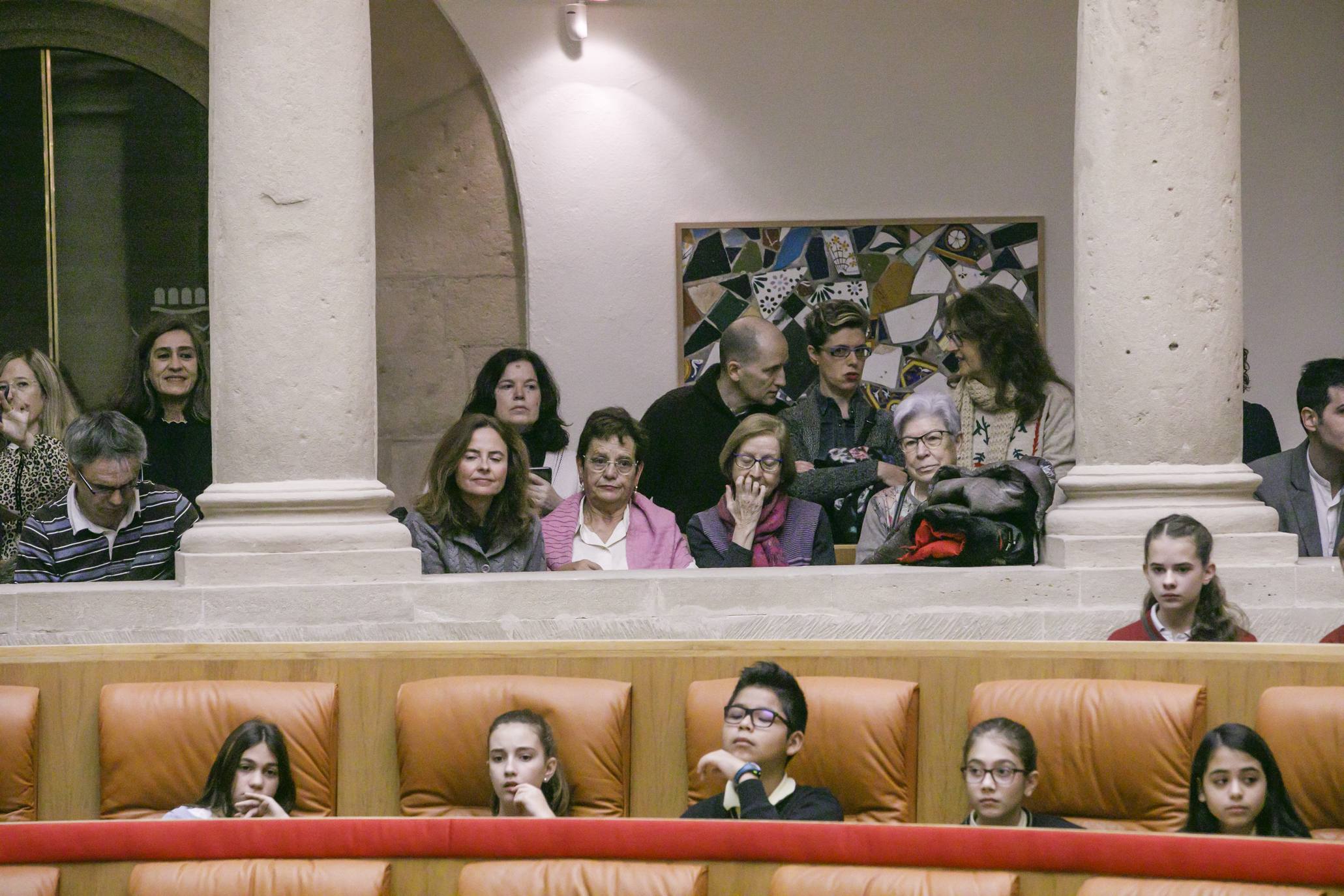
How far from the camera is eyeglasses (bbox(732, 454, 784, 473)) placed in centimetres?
500

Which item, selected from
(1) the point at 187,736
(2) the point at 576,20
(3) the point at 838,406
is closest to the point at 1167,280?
(3) the point at 838,406

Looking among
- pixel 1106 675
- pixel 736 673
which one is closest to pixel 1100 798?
pixel 1106 675

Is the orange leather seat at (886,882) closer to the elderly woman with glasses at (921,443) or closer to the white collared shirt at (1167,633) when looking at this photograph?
the white collared shirt at (1167,633)

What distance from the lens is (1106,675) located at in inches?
164

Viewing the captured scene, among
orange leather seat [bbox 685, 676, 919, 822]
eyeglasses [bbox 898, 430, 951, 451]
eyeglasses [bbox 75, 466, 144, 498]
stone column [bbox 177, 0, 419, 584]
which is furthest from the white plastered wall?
orange leather seat [bbox 685, 676, 919, 822]

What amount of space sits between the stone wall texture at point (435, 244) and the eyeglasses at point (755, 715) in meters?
3.87

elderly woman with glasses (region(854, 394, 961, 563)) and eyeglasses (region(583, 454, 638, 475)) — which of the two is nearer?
elderly woman with glasses (region(854, 394, 961, 563))

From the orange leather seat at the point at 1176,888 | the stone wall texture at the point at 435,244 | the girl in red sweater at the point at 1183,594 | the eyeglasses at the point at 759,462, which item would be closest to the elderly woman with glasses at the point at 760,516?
the eyeglasses at the point at 759,462

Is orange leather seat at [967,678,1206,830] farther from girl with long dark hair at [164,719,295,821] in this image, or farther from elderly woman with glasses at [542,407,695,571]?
girl with long dark hair at [164,719,295,821]

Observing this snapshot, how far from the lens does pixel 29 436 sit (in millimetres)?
5844

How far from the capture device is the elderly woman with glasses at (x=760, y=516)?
16.4ft

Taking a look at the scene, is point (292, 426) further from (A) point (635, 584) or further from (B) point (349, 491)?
(A) point (635, 584)

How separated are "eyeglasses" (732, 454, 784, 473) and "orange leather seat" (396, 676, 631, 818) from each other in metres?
1.00

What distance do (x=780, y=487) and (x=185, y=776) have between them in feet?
6.30
